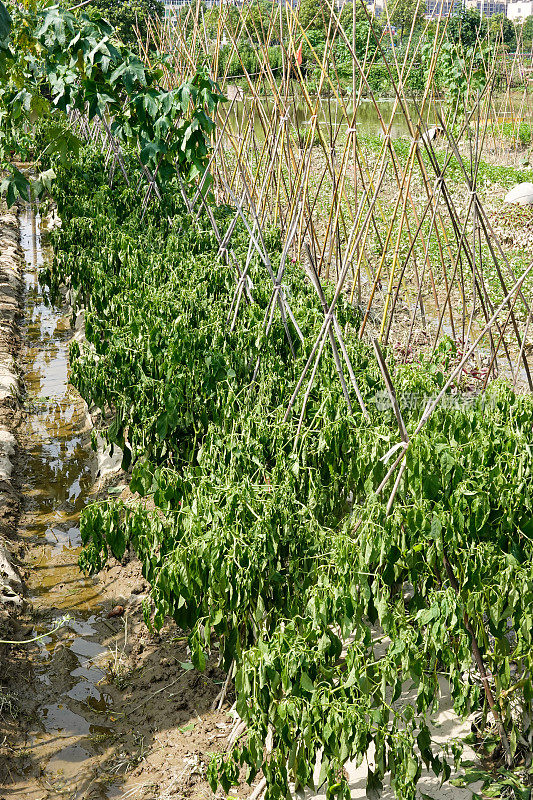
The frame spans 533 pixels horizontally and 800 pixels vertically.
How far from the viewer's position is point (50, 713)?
3178 mm

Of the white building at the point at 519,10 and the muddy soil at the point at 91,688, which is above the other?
the white building at the point at 519,10

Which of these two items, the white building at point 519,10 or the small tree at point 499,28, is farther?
the white building at point 519,10

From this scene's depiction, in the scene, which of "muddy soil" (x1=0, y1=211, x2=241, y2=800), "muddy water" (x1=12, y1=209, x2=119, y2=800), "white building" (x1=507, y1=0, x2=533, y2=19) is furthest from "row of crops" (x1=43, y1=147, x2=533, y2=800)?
"white building" (x1=507, y1=0, x2=533, y2=19)

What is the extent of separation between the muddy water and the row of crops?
0.61 m

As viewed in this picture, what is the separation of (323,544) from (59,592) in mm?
1967

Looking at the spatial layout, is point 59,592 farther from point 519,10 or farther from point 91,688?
point 519,10

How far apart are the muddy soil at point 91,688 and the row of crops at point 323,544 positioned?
0.27m

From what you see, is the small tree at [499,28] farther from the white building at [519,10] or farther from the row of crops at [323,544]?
the row of crops at [323,544]

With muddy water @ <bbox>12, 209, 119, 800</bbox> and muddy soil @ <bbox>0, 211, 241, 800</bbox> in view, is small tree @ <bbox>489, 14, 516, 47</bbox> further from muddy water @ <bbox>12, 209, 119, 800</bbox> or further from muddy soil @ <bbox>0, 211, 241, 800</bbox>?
muddy soil @ <bbox>0, 211, 241, 800</bbox>

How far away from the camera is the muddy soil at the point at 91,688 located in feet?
9.31

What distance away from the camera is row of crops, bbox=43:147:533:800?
2.04m

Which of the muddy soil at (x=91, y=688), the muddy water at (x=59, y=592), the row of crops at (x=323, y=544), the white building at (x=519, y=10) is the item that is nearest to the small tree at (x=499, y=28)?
the white building at (x=519, y=10)

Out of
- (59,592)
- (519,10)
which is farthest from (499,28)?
(519,10)

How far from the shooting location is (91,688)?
3.32 meters
